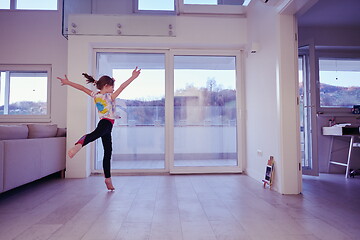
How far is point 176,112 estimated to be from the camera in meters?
4.05

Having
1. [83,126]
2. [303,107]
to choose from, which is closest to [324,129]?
[303,107]

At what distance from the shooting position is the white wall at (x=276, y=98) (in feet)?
8.74

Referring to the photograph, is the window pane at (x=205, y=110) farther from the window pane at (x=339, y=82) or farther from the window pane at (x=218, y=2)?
the window pane at (x=339, y=82)

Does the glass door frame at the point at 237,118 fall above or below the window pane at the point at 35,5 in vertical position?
below

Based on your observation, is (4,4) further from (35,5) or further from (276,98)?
(276,98)

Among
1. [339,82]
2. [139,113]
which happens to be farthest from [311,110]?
[139,113]

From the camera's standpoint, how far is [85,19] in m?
3.66

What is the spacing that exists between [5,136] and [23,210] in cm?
75

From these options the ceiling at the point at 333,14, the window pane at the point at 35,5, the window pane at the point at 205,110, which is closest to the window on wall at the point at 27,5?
the window pane at the point at 35,5

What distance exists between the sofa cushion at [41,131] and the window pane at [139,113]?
81 cm

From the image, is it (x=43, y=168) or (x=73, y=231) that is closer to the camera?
(x=73, y=231)

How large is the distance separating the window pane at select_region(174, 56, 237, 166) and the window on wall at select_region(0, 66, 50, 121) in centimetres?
229

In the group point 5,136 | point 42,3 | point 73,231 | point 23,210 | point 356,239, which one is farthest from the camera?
point 42,3

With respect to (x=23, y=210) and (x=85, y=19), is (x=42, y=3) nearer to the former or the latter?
(x=85, y=19)
